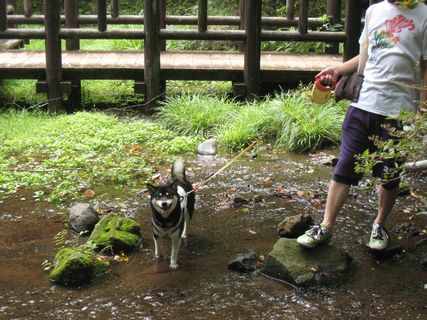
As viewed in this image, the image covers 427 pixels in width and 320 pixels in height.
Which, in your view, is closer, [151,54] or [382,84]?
[382,84]

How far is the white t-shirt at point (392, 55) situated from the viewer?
3652mm

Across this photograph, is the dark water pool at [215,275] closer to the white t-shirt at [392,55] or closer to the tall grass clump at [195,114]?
the white t-shirt at [392,55]

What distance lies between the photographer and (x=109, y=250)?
417 cm

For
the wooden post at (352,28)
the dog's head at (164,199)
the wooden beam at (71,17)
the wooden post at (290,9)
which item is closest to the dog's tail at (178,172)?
the dog's head at (164,199)

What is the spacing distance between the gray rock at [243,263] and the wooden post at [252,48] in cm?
441

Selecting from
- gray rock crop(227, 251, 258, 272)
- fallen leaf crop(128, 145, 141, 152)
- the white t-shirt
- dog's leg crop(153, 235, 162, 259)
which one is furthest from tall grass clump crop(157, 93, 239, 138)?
the white t-shirt

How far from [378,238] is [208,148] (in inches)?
113

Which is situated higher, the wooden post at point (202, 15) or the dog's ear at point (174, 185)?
the wooden post at point (202, 15)

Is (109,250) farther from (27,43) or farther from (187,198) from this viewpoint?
(27,43)

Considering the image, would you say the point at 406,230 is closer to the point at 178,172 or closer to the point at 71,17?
the point at 178,172

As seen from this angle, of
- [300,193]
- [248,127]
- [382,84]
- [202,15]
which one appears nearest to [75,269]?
[382,84]

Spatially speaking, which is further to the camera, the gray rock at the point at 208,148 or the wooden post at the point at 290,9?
the wooden post at the point at 290,9

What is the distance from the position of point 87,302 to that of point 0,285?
2.10 feet

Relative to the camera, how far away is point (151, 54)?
26.0ft
